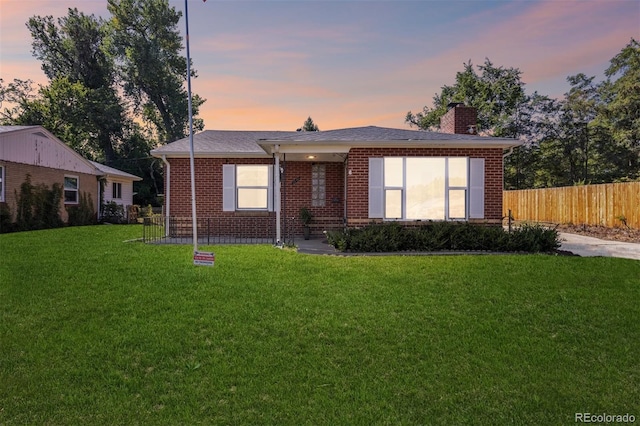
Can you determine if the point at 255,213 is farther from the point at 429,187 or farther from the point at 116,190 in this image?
the point at 116,190

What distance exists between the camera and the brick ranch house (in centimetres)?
1105

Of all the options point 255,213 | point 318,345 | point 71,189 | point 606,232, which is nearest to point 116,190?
point 71,189

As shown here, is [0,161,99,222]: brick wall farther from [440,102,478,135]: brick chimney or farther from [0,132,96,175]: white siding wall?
[440,102,478,135]: brick chimney

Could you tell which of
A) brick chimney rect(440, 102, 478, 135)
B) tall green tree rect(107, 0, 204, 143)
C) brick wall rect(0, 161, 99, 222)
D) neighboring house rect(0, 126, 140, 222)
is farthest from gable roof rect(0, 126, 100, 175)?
tall green tree rect(107, 0, 204, 143)

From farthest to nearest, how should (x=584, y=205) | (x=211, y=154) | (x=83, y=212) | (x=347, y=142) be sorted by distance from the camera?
(x=83, y=212) → (x=584, y=205) → (x=211, y=154) → (x=347, y=142)

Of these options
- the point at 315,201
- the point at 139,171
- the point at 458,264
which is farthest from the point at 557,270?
the point at 139,171

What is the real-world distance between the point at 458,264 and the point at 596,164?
29.5 m

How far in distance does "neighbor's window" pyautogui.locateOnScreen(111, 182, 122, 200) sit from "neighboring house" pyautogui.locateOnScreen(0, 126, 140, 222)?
1460 millimetres

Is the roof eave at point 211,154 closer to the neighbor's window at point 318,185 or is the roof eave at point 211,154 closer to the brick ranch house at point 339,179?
the brick ranch house at point 339,179

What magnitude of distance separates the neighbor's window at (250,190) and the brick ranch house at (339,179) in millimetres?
34

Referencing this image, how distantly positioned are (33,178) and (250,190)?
1199cm

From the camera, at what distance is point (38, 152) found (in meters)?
18.3

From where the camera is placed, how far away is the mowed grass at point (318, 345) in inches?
124

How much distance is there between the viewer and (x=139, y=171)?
3628cm
